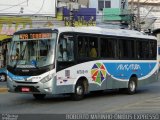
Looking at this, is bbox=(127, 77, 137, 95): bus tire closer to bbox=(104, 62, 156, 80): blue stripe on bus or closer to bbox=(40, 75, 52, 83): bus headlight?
bbox=(104, 62, 156, 80): blue stripe on bus

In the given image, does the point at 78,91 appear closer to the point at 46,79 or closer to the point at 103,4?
the point at 46,79

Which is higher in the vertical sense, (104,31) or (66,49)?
(104,31)

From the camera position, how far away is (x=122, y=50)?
2020 centimetres

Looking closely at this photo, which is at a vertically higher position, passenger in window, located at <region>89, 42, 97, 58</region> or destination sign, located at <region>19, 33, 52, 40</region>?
→ destination sign, located at <region>19, 33, 52, 40</region>

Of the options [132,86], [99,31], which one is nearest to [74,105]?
[99,31]

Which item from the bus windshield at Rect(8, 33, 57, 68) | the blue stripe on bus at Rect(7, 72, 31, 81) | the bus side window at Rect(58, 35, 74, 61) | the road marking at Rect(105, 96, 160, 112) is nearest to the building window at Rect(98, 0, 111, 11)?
the bus side window at Rect(58, 35, 74, 61)

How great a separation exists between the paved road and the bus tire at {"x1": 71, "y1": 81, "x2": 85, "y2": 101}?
22 cm

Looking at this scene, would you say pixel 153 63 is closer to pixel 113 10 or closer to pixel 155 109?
pixel 155 109

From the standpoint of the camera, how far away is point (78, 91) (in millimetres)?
17375

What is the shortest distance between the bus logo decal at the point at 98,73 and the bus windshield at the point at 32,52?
8.60ft

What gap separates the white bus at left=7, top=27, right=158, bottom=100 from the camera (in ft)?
52.8

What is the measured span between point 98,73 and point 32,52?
3341mm

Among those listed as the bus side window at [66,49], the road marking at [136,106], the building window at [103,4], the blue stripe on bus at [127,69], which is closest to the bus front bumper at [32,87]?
the bus side window at [66,49]

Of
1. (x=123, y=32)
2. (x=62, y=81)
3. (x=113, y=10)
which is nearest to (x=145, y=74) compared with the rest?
(x=123, y=32)
